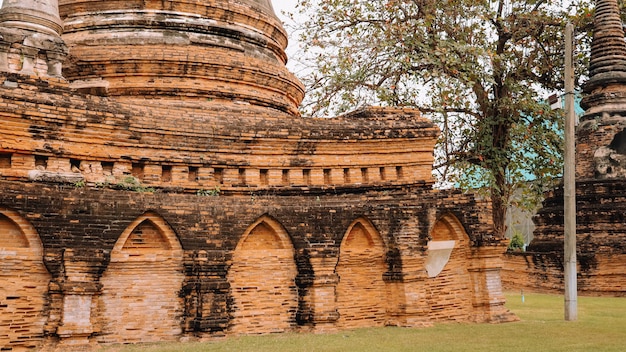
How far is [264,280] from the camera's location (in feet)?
32.5

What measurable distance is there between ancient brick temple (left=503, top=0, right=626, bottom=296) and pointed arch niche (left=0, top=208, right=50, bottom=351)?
1403 cm

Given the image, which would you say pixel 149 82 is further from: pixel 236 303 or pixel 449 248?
pixel 449 248

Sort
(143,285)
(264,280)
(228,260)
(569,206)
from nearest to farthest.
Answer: (143,285)
(228,260)
(264,280)
(569,206)

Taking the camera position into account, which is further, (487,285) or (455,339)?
(487,285)

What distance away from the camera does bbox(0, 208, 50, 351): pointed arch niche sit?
8.17 m

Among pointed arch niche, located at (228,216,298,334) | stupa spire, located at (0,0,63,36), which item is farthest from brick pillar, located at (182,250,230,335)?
stupa spire, located at (0,0,63,36)

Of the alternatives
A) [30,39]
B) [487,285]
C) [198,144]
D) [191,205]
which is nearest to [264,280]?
[191,205]

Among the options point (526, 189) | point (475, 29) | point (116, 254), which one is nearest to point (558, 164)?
point (526, 189)

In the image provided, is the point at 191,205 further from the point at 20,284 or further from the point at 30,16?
the point at 30,16

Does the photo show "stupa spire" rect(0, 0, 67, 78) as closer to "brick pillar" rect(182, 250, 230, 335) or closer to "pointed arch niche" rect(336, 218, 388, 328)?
"brick pillar" rect(182, 250, 230, 335)

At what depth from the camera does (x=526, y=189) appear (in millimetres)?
19109

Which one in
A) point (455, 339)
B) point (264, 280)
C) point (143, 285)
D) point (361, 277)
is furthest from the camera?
point (361, 277)

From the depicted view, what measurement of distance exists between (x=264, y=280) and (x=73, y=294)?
268 centimetres

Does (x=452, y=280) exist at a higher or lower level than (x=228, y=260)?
lower
